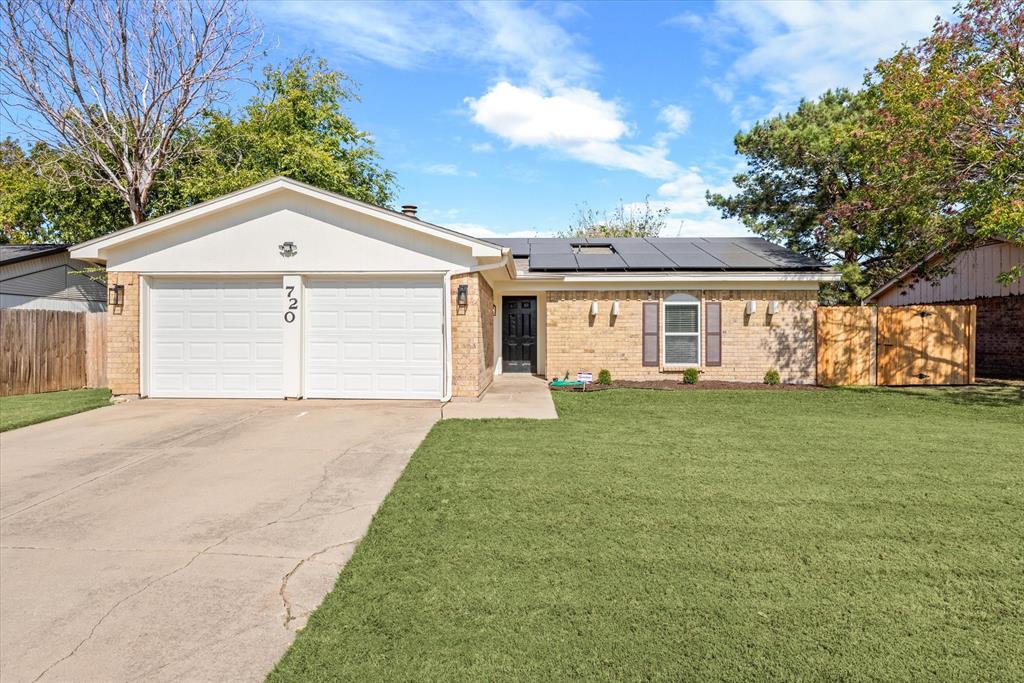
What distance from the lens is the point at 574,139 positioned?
3294 centimetres

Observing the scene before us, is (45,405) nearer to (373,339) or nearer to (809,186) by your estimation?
(373,339)

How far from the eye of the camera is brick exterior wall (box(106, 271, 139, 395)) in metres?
10.2

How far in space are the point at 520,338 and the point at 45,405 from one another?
1014 centimetres

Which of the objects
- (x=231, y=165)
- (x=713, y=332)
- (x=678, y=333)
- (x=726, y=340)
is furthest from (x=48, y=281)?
(x=726, y=340)

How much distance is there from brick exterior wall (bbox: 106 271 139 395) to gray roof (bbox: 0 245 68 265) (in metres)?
6.00

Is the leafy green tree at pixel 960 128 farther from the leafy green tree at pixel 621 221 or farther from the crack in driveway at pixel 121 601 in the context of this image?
the leafy green tree at pixel 621 221

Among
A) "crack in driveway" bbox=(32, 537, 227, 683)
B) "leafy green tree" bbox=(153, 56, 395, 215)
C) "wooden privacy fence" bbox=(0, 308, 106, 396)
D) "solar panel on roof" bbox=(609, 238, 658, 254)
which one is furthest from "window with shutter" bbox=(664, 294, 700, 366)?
"wooden privacy fence" bbox=(0, 308, 106, 396)

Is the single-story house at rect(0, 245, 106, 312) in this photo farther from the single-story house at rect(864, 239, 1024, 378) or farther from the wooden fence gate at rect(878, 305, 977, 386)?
the single-story house at rect(864, 239, 1024, 378)

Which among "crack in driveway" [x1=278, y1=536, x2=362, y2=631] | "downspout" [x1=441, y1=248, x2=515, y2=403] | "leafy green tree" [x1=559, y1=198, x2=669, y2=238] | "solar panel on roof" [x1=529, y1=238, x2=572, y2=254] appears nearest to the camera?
"crack in driveway" [x1=278, y1=536, x2=362, y2=631]

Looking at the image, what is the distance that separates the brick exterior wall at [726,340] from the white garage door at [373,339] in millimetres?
4020

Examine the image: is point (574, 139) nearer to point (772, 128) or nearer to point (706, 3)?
point (772, 128)

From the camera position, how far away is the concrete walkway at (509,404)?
8789mm

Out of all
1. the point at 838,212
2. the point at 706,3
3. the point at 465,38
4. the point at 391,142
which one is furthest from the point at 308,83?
the point at 838,212

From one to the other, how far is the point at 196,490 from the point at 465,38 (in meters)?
10.4
